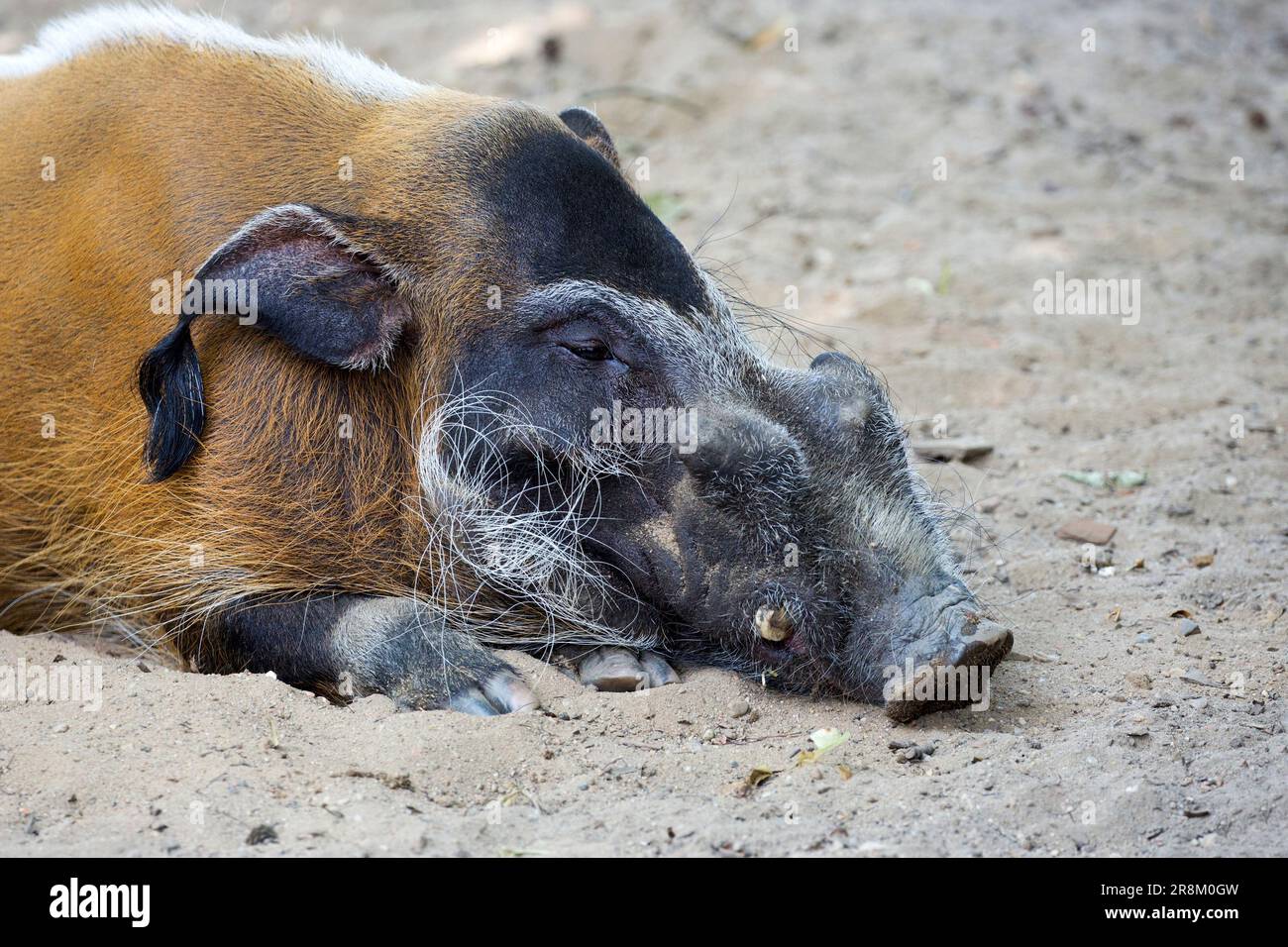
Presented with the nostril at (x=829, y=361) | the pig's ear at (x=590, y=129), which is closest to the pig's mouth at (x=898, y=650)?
the nostril at (x=829, y=361)

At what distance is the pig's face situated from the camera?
135 inches

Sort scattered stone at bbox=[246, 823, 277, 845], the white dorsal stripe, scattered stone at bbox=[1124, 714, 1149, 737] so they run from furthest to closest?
the white dorsal stripe, scattered stone at bbox=[1124, 714, 1149, 737], scattered stone at bbox=[246, 823, 277, 845]

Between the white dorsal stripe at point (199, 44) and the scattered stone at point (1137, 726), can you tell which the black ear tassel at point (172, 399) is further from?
the scattered stone at point (1137, 726)

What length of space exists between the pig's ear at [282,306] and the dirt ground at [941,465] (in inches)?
25.9

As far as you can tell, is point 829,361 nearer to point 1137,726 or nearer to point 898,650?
point 898,650

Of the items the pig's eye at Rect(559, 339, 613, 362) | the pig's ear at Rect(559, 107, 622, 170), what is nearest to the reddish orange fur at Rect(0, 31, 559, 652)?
the pig's eye at Rect(559, 339, 613, 362)

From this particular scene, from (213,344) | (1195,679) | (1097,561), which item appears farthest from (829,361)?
(213,344)

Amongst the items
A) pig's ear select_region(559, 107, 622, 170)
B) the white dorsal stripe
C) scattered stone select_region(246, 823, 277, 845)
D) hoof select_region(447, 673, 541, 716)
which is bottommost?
scattered stone select_region(246, 823, 277, 845)

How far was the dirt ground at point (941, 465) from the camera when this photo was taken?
282 cm

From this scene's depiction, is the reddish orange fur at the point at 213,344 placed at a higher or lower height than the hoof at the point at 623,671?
higher

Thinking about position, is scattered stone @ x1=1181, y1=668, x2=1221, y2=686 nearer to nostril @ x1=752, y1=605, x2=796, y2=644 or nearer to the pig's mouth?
the pig's mouth

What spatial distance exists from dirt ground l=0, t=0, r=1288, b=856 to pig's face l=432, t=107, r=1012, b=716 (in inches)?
8.5

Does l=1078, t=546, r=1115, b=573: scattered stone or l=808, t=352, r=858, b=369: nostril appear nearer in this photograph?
l=808, t=352, r=858, b=369: nostril
